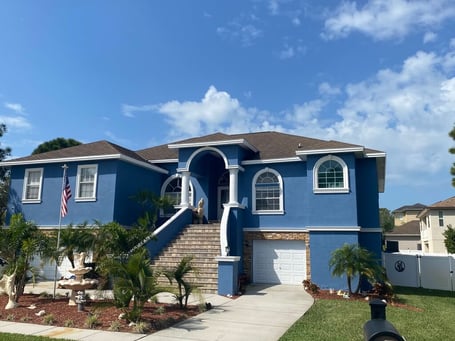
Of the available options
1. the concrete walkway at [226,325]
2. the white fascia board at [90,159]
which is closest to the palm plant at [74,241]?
the concrete walkway at [226,325]

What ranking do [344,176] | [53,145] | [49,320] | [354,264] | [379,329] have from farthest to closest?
[53,145] < [344,176] < [354,264] < [49,320] < [379,329]

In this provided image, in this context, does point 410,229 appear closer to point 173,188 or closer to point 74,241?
point 173,188

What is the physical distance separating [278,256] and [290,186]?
3.12 metres

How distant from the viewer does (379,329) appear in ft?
11.6

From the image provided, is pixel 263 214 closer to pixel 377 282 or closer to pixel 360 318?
pixel 377 282

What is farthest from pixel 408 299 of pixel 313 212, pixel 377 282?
pixel 313 212

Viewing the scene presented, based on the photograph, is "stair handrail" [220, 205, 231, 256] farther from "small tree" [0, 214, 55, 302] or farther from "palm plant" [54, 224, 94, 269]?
"small tree" [0, 214, 55, 302]

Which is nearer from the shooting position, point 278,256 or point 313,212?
point 313,212

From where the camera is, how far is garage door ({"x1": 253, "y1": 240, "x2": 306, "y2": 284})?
1587 cm

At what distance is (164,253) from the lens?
593 inches

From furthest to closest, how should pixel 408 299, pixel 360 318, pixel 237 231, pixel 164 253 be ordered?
1. pixel 237 231
2. pixel 164 253
3. pixel 408 299
4. pixel 360 318

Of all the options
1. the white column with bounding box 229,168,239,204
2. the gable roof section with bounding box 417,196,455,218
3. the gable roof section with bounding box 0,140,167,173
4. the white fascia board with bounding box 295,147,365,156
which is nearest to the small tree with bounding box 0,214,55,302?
the gable roof section with bounding box 0,140,167,173

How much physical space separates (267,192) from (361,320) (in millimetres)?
8439

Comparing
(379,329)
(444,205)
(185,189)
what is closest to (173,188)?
(185,189)
